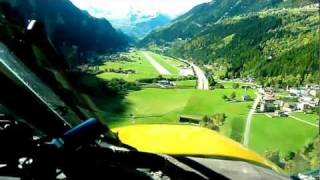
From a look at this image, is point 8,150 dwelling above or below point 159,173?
above

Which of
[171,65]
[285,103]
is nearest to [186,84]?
[171,65]

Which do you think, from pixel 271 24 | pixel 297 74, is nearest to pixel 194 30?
pixel 271 24

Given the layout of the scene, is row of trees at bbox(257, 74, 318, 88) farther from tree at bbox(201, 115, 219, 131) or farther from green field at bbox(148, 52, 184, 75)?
tree at bbox(201, 115, 219, 131)

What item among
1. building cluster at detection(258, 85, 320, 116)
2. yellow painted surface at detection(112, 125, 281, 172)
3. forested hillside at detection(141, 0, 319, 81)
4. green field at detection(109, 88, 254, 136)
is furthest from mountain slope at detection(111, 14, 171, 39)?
yellow painted surface at detection(112, 125, 281, 172)

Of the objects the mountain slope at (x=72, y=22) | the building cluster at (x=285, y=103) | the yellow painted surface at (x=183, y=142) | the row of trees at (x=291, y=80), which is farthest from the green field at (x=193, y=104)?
the row of trees at (x=291, y=80)

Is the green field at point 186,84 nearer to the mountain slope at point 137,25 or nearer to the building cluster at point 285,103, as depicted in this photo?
the building cluster at point 285,103

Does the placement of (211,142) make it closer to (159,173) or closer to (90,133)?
(159,173)

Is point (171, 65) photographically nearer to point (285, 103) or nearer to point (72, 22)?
point (285, 103)
